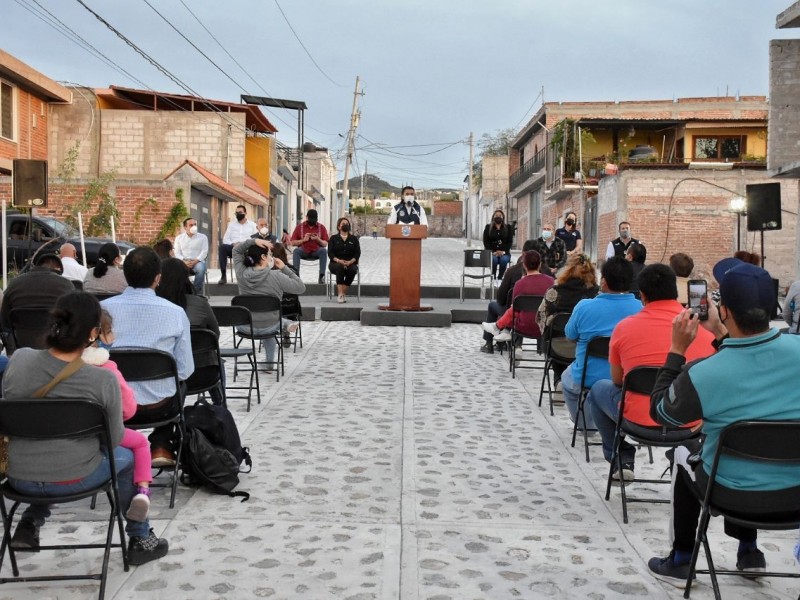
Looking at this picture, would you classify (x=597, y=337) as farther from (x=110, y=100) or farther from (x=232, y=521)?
(x=110, y=100)

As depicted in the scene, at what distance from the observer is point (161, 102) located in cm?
3056

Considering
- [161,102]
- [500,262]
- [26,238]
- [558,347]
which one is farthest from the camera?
[161,102]

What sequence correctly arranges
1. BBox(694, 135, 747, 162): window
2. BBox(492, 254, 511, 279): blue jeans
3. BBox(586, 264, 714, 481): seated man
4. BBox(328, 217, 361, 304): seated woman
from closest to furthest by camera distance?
BBox(586, 264, 714, 481): seated man
BBox(328, 217, 361, 304): seated woman
BBox(492, 254, 511, 279): blue jeans
BBox(694, 135, 747, 162): window

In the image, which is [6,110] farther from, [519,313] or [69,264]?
[519,313]

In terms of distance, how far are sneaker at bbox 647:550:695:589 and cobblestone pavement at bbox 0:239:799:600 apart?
0.17 ft

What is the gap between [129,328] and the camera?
4926 mm

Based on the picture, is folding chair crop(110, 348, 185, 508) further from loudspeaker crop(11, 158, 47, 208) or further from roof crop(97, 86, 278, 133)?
roof crop(97, 86, 278, 133)

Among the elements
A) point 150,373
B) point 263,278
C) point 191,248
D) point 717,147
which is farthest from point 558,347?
point 717,147

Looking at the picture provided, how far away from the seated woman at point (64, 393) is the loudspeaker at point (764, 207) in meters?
12.8

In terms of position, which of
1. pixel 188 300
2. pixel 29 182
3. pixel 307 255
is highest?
pixel 29 182

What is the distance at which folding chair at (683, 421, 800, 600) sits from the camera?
3.23 m

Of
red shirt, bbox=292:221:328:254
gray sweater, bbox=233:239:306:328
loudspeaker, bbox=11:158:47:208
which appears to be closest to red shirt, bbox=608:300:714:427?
gray sweater, bbox=233:239:306:328

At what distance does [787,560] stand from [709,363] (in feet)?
4.96

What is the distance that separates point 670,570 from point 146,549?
7.78ft
